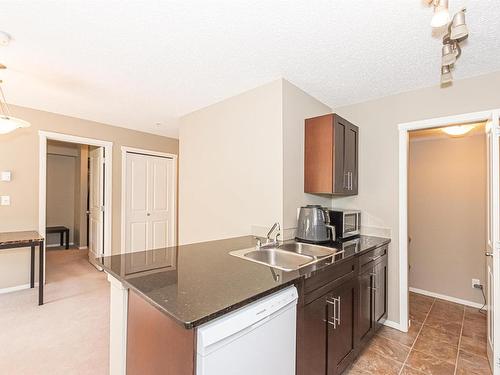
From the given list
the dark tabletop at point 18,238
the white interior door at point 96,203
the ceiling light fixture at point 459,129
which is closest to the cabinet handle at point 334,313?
the ceiling light fixture at point 459,129

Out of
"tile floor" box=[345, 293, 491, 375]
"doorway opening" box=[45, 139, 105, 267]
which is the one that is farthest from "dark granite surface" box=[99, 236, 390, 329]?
"doorway opening" box=[45, 139, 105, 267]

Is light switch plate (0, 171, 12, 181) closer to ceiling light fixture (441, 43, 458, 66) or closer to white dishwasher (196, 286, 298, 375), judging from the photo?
white dishwasher (196, 286, 298, 375)

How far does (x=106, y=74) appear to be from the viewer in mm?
2402

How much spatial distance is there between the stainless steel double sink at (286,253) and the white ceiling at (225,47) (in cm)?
153

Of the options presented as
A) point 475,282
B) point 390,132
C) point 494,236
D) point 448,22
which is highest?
point 448,22

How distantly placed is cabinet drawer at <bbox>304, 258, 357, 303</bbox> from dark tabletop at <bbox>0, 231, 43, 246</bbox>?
317 cm

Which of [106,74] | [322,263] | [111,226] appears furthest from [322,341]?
[111,226]

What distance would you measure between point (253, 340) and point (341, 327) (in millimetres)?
962

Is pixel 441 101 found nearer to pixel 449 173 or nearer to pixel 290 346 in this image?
pixel 449 173

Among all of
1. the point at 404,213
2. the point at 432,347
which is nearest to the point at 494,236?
the point at 404,213

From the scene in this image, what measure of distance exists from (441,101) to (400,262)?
5.35 ft

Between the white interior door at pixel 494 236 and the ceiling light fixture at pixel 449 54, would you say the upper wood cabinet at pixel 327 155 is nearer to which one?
the ceiling light fixture at pixel 449 54

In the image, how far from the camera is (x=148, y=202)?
470 cm

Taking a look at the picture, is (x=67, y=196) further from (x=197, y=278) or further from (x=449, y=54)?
(x=449, y=54)
